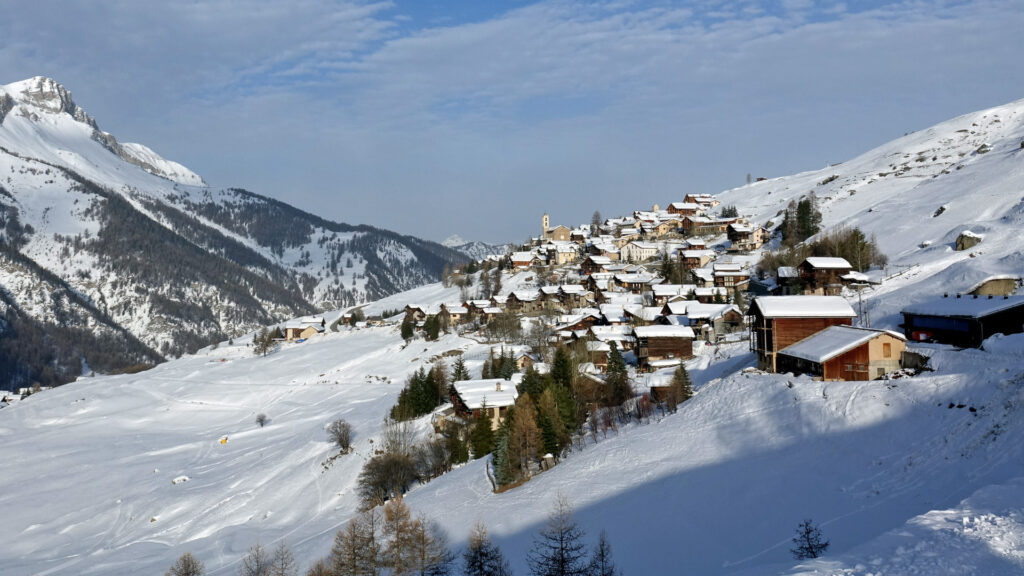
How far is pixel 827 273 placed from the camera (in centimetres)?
6369

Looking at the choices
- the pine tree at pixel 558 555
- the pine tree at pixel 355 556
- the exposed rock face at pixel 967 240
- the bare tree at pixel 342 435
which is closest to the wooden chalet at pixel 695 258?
the exposed rock face at pixel 967 240

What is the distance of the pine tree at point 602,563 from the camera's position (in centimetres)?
2076

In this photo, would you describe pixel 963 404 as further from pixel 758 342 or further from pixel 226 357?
pixel 226 357

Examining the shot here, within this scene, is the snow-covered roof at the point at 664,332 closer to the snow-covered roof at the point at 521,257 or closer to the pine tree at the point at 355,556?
the pine tree at the point at 355,556

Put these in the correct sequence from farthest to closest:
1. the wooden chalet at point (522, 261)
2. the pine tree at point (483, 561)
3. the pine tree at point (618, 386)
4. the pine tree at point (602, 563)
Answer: the wooden chalet at point (522, 261), the pine tree at point (618, 386), the pine tree at point (483, 561), the pine tree at point (602, 563)

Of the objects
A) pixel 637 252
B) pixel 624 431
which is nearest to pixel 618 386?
pixel 624 431

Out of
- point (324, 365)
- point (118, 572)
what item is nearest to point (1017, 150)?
point (324, 365)

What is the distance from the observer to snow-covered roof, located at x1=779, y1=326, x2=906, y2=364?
109 feet

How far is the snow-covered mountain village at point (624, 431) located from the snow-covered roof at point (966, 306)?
0.20 m

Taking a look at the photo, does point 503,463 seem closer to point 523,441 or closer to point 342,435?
point 523,441

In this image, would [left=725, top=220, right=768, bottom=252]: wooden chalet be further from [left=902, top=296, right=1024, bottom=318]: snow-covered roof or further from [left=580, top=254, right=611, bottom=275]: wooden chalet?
[left=902, top=296, right=1024, bottom=318]: snow-covered roof

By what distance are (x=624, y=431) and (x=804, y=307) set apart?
14.0m

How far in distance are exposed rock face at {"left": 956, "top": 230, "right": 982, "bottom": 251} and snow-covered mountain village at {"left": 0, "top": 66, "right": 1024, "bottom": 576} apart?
22cm

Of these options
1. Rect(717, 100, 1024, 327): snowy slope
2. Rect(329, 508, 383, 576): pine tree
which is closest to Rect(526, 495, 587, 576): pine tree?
Rect(329, 508, 383, 576): pine tree
